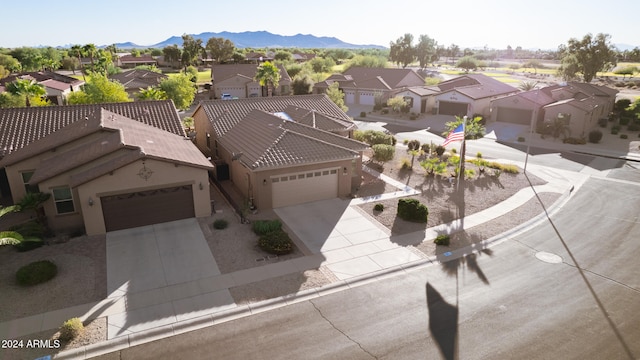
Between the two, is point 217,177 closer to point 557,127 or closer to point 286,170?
point 286,170

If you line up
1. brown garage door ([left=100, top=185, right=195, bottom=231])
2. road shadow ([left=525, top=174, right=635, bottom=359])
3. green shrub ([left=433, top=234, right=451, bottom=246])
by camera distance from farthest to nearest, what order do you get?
brown garage door ([left=100, top=185, right=195, bottom=231]), green shrub ([left=433, top=234, right=451, bottom=246]), road shadow ([left=525, top=174, right=635, bottom=359])

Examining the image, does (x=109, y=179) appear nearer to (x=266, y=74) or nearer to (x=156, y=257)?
(x=156, y=257)

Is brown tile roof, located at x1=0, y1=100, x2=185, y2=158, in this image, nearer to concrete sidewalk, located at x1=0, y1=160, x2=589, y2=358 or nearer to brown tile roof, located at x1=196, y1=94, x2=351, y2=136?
brown tile roof, located at x1=196, y1=94, x2=351, y2=136

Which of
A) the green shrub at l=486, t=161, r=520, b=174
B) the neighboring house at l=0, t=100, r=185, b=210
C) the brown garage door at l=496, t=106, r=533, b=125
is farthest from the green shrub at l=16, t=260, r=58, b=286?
the brown garage door at l=496, t=106, r=533, b=125

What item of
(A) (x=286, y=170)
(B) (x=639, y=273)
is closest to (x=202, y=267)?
(A) (x=286, y=170)

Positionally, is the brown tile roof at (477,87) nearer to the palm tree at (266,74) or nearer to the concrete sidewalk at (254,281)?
the palm tree at (266,74)

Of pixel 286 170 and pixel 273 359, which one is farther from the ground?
pixel 286 170

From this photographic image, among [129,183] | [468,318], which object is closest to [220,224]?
[129,183]
